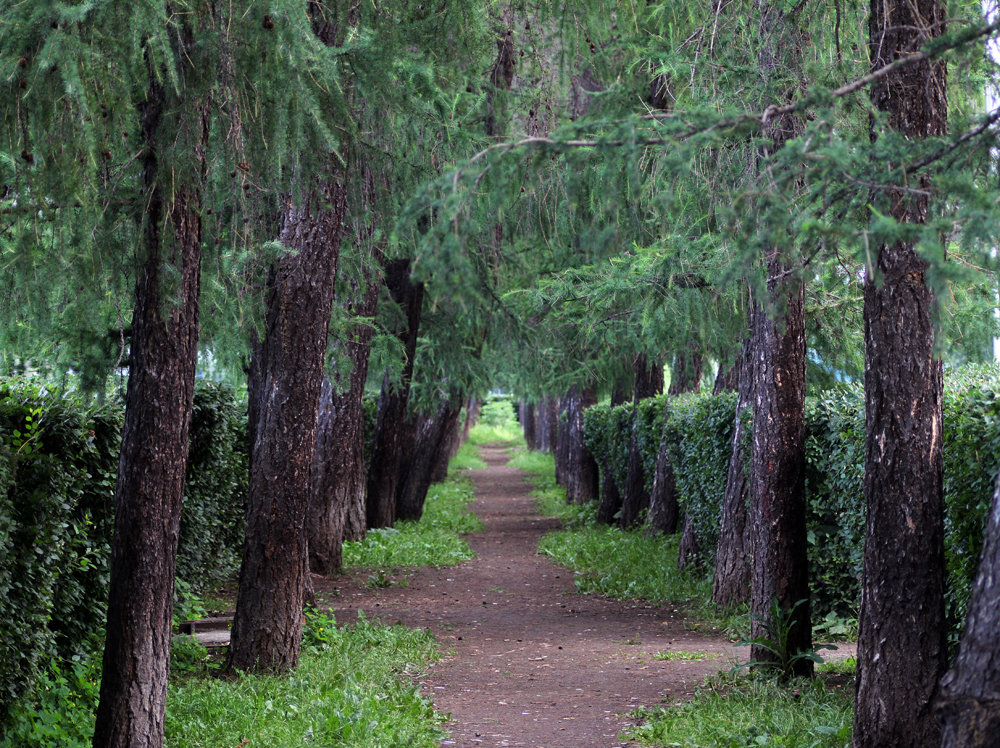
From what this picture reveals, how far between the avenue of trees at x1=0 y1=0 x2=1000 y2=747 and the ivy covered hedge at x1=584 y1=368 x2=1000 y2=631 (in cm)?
40

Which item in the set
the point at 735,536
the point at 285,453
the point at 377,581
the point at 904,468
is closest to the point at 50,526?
the point at 285,453

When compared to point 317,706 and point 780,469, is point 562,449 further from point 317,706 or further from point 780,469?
point 317,706

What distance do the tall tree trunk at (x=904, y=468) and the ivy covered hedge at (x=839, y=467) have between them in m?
0.38

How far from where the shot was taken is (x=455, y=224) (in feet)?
12.0

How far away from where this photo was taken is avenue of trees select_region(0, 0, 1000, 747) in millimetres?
3869

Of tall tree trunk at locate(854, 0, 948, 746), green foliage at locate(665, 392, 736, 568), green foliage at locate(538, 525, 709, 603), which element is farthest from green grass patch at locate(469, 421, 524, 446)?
tall tree trunk at locate(854, 0, 948, 746)

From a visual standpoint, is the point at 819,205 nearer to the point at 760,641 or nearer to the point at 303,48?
the point at 303,48

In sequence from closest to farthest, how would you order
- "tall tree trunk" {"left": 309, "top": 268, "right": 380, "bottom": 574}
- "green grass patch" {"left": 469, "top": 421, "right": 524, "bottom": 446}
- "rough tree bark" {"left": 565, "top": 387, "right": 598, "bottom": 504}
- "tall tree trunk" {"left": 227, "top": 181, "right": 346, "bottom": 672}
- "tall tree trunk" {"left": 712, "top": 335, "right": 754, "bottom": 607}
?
1. "tall tree trunk" {"left": 227, "top": 181, "right": 346, "bottom": 672}
2. "tall tree trunk" {"left": 712, "top": 335, "right": 754, "bottom": 607}
3. "tall tree trunk" {"left": 309, "top": 268, "right": 380, "bottom": 574}
4. "rough tree bark" {"left": 565, "top": 387, "right": 598, "bottom": 504}
5. "green grass patch" {"left": 469, "top": 421, "right": 524, "bottom": 446}

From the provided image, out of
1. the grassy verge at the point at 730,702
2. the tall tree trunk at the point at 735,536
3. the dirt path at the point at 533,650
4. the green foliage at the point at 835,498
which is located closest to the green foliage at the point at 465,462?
the dirt path at the point at 533,650

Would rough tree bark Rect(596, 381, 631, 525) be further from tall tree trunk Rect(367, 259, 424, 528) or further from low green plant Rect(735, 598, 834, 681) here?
low green plant Rect(735, 598, 834, 681)

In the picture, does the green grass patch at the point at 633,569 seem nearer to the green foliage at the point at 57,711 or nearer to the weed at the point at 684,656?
the weed at the point at 684,656

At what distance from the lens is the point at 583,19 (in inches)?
335

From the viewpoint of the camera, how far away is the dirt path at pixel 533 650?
686cm

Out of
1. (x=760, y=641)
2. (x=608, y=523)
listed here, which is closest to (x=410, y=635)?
(x=760, y=641)
